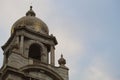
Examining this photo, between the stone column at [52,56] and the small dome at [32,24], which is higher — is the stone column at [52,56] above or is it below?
below

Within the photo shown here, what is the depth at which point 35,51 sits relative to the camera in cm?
4888

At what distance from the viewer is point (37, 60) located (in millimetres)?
45594

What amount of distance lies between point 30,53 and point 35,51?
647mm

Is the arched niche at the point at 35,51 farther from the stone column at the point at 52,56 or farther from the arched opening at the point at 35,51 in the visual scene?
the stone column at the point at 52,56

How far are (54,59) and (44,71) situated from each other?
3.85 meters

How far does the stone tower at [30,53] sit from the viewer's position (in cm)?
4247

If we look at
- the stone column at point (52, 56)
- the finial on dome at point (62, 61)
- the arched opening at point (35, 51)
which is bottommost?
the finial on dome at point (62, 61)

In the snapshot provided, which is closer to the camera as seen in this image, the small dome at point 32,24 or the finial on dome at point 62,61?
the finial on dome at point 62,61

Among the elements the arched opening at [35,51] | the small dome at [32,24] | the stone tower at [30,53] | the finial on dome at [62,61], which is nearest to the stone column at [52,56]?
the stone tower at [30,53]

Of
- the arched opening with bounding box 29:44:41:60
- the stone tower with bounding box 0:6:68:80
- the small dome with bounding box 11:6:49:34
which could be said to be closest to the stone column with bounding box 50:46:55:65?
the stone tower with bounding box 0:6:68:80

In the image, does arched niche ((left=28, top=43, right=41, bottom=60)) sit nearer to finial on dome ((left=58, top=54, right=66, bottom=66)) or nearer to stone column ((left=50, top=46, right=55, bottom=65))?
stone column ((left=50, top=46, right=55, bottom=65))

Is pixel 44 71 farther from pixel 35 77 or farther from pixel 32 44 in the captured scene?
pixel 32 44

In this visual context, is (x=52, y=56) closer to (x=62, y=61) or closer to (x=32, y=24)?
(x=62, y=61)

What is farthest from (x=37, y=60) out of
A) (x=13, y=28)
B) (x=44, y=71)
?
(x=13, y=28)
